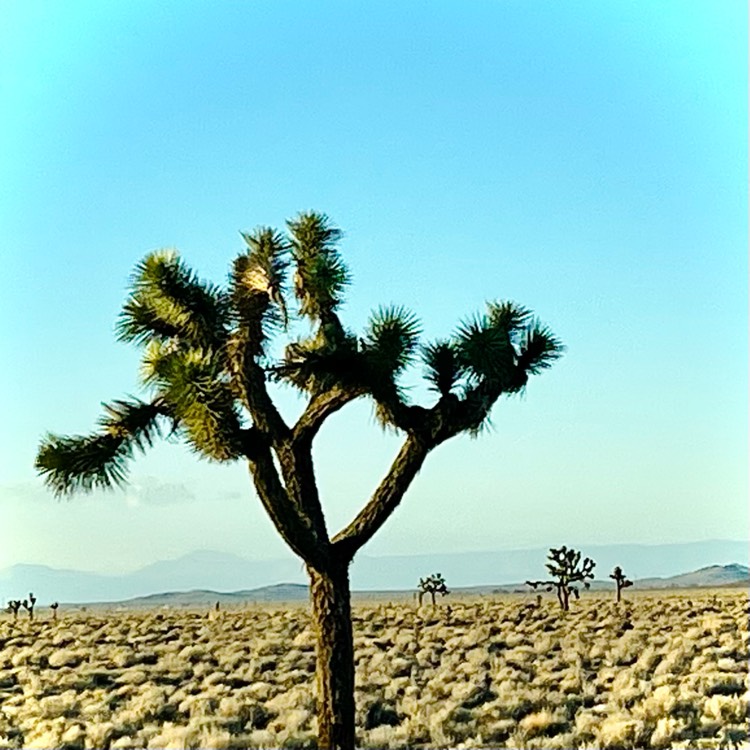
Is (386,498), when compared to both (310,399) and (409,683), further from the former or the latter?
(409,683)

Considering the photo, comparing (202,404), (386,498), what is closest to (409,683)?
(386,498)

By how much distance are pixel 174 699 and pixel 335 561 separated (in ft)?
21.7

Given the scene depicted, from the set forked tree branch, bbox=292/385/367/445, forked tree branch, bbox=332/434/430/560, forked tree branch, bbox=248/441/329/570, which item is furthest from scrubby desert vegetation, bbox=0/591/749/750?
forked tree branch, bbox=292/385/367/445

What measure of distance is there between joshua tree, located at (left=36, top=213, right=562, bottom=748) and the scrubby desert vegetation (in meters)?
2.99

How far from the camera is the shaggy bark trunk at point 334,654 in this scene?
1031 centimetres

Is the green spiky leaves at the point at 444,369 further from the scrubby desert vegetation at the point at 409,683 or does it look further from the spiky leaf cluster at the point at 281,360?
the scrubby desert vegetation at the point at 409,683

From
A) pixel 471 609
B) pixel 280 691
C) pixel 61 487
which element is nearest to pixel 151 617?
pixel 471 609

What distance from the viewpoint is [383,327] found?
34.7 ft

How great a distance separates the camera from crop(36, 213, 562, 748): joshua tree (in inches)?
396

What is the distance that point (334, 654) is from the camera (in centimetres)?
1033

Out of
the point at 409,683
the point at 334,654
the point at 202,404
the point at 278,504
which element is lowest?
the point at 409,683

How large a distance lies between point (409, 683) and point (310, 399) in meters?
7.31

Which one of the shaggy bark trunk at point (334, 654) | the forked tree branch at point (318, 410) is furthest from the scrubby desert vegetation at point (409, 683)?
the forked tree branch at point (318, 410)

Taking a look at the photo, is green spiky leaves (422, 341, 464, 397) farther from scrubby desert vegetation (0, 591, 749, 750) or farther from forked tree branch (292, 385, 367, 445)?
scrubby desert vegetation (0, 591, 749, 750)
